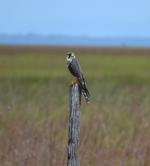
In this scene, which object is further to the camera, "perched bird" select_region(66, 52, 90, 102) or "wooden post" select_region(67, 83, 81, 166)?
"perched bird" select_region(66, 52, 90, 102)

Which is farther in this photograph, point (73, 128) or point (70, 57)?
point (70, 57)

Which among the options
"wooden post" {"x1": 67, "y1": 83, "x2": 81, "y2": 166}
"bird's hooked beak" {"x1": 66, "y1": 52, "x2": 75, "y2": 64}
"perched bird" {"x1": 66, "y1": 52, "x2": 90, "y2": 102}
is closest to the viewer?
"wooden post" {"x1": 67, "y1": 83, "x2": 81, "y2": 166}

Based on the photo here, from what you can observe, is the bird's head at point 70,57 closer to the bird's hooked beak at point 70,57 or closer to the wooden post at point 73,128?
the bird's hooked beak at point 70,57

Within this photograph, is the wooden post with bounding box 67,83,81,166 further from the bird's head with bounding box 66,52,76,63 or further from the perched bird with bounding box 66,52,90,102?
the bird's head with bounding box 66,52,76,63

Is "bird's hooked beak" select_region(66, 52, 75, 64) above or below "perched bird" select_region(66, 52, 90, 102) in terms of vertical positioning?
above

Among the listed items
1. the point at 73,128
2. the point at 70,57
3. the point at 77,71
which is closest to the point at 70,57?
the point at 70,57

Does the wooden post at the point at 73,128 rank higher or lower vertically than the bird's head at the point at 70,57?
lower

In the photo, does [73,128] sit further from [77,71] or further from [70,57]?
[70,57]

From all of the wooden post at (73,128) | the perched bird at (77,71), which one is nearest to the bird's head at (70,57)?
the perched bird at (77,71)

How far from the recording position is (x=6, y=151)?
7652 millimetres

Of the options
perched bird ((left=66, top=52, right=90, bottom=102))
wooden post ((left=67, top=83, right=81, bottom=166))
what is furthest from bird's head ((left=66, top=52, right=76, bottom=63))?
wooden post ((left=67, top=83, right=81, bottom=166))

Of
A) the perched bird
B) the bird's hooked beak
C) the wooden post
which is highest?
the bird's hooked beak

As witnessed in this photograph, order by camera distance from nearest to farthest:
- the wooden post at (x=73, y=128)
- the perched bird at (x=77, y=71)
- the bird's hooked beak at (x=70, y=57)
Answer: the wooden post at (x=73, y=128), the perched bird at (x=77, y=71), the bird's hooked beak at (x=70, y=57)

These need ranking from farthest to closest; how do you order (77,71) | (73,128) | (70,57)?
(70,57) < (77,71) < (73,128)
